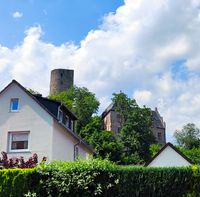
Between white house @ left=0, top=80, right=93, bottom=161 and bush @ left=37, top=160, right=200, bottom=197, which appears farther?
white house @ left=0, top=80, right=93, bottom=161

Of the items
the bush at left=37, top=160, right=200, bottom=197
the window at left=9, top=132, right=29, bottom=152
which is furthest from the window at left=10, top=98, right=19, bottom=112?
the bush at left=37, top=160, right=200, bottom=197

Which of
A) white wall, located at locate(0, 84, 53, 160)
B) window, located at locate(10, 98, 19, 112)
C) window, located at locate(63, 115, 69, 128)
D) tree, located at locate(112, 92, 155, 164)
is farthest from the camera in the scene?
tree, located at locate(112, 92, 155, 164)

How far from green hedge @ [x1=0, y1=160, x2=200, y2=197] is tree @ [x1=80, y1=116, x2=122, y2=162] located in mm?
46674

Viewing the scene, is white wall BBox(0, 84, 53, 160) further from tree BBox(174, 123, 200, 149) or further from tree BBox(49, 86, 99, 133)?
tree BBox(174, 123, 200, 149)

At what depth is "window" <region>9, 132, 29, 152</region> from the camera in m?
27.7

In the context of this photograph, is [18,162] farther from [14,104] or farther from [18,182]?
[18,182]

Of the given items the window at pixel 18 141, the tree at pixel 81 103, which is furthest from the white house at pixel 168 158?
the tree at pixel 81 103

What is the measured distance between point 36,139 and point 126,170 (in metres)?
11.6

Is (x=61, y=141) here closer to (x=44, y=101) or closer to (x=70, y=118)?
(x=44, y=101)

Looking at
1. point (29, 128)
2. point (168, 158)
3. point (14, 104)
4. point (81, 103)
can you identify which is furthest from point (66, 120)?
point (81, 103)

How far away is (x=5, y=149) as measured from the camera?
2758 cm

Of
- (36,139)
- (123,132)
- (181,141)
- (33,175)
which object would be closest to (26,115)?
(36,139)

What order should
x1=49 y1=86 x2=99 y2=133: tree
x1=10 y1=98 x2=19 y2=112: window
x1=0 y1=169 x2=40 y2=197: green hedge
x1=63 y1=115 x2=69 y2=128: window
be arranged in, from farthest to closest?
x1=49 y1=86 x2=99 y2=133: tree → x1=63 y1=115 x2=69 y2=128: window → x1=10 y1=98 x2=19 y2=112: window → x1=0 y1=169 x2=40 y2=197: green hedge

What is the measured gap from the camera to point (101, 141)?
6675 cm
